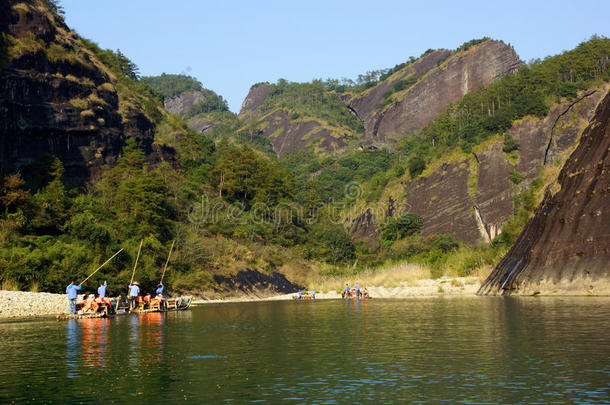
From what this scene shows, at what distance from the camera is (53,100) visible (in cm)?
6812

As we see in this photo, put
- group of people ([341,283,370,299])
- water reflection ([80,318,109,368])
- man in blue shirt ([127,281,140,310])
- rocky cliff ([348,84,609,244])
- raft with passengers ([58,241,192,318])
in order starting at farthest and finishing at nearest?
rocky cliff ([348,84,609,244]), group of people ([341,283,370,299]), man in blue shirt ([127,281,140,310]), raft with passengers ([58,241,192,318]), water reflection ([80,318,109,368])

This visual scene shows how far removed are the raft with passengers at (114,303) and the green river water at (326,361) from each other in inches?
264

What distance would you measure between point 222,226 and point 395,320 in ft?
168

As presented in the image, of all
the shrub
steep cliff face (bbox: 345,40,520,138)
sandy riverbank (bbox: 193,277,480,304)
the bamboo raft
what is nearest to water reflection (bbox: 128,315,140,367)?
the bamboo raft

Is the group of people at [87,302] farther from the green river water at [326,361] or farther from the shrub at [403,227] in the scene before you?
the shrub at [403,227]

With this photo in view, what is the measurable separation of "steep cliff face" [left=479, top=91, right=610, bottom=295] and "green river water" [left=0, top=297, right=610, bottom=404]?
1016 centimetres

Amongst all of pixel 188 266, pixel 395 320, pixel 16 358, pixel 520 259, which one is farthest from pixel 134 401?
pixel 188 266

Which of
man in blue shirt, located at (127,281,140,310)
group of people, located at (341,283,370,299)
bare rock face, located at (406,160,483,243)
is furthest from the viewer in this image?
bare rock face, located at (406,160,483,243)

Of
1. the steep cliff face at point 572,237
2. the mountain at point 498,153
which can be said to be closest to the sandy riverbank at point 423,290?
the steep cliff face at point 572,237

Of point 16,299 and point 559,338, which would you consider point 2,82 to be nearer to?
point 16,299

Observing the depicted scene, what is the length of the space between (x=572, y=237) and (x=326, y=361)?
29.8 meters

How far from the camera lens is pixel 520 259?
46.1 meters

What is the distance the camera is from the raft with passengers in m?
38.0

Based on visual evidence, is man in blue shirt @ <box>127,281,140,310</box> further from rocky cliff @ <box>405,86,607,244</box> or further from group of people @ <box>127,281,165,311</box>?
rocky cliff @ <box>405,86,607,244</box>
